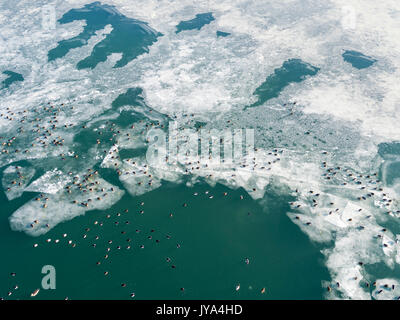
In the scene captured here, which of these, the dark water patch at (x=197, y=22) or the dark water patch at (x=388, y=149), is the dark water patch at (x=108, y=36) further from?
the dark water patch at (x=388, y=149)

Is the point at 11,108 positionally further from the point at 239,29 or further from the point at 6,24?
the point at 239,29

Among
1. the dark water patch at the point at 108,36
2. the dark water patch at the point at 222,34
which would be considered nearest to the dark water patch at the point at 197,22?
the dark water patch at the point at 222,34

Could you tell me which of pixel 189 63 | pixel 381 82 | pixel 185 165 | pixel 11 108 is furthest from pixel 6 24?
pixel 381 82

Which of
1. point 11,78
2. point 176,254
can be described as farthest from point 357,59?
point 11,78

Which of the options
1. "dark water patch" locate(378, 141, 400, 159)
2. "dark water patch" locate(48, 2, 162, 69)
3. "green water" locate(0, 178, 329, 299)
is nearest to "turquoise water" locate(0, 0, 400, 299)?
"green water" locate(0, 178, 329, 299)

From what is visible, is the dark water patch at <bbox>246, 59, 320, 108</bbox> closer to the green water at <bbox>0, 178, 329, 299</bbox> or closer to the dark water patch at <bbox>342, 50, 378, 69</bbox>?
the dark water patch at <bbox>342, 50, 378, 69</bbox>
